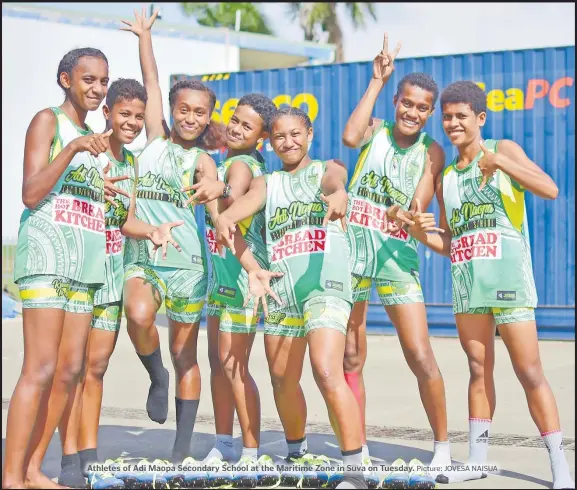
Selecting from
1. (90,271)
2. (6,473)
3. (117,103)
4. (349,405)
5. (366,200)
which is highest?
(117,103)

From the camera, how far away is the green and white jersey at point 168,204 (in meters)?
5.77

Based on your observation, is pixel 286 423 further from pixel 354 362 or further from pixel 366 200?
pixel 366 200

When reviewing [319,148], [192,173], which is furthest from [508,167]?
[319,148]

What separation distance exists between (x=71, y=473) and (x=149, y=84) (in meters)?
2.38

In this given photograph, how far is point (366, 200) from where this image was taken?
18.8 feet

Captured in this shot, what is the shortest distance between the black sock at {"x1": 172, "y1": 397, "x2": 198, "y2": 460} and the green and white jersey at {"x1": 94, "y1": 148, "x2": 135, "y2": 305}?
2.72 feet

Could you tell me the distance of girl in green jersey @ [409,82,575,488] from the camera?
206 inches

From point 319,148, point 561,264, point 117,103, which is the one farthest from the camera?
point 319,148

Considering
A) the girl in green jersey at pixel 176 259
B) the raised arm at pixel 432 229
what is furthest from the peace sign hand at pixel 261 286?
the raised arm at pixel 432 229

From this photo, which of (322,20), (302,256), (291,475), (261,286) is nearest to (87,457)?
(291,475)

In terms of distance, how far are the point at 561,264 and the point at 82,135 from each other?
29.6 feet

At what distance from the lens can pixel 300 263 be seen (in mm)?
5223

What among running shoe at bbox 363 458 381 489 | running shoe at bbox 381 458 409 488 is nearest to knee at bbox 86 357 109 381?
running shoe at bbox 363 458 381 489

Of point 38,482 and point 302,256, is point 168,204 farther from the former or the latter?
point 38,482
